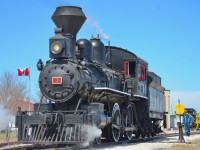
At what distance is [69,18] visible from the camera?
47.7 feet

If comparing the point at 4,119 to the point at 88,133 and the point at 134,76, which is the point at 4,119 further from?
the point at 134,76

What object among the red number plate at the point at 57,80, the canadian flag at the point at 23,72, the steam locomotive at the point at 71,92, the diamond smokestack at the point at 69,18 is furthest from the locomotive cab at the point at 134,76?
the canadian flag at the point at 23,72

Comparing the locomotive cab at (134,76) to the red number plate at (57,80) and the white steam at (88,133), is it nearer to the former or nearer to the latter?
the red number plate at (57,80)

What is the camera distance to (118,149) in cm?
1345

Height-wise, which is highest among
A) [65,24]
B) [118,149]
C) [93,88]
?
[65,24]

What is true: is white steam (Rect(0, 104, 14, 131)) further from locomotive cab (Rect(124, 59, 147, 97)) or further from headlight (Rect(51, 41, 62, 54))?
locomotive cab (Rect(124, 59, 147, 97))

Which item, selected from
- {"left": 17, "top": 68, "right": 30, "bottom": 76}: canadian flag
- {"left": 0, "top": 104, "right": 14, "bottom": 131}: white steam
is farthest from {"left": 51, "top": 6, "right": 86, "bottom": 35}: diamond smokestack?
{"left": 17, "top": 68, "right": 30, "bottom": 76}: canadian flag

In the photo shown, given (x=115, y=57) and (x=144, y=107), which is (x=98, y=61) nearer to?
(x=115, y=57)

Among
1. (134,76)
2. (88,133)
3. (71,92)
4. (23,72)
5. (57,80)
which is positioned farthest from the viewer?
(23,72)

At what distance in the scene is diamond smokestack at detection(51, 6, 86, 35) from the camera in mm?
14547

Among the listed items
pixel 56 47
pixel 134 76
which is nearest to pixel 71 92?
pixel 56 47

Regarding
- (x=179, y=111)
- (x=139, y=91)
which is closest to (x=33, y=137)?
(x=139, y=91)

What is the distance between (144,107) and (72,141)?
8.47 m

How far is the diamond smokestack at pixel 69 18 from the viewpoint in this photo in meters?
14.5
